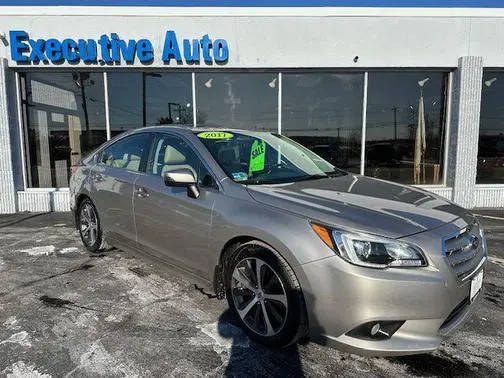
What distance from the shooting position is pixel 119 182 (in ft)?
14.3

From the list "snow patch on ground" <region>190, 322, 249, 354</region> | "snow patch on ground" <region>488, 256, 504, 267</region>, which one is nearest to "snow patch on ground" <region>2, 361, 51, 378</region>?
"snow patch on ground" <region>190, 322, 249, 354</region>

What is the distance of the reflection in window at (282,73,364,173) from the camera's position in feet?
28.7

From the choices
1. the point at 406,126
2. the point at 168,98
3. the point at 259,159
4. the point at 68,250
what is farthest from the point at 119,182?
the point at 406,126

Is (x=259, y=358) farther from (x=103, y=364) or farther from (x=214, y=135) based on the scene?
(x=214, y=135)

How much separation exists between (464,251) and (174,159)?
8.21 feet

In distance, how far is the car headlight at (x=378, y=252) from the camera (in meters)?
2.44

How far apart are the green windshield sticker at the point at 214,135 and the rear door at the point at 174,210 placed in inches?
6.8

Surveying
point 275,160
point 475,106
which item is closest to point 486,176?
point 475,106

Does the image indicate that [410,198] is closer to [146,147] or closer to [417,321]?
[417,321]

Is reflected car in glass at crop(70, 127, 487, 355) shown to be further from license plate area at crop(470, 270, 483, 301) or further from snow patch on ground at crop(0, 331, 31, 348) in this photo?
snow patch on ground at crop(0, 331, 31, 348)

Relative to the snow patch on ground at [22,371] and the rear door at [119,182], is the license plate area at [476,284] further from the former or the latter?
the rear door at [119,182]

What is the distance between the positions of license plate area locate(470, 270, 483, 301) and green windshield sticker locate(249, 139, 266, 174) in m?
1.83

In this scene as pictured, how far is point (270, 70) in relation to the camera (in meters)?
8.55

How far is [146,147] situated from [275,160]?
1.36 metres
